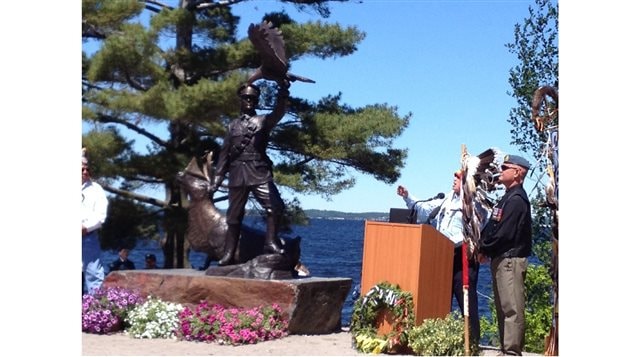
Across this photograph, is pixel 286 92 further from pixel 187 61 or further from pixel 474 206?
pixel 187 61

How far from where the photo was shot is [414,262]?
7035 mm

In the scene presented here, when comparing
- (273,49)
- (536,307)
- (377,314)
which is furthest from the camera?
(536,307)

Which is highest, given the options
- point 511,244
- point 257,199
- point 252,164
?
point 252,164

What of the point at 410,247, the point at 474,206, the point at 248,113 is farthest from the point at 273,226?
the point at 474,206

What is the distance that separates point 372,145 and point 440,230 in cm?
680

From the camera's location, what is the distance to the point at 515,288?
6.73 m

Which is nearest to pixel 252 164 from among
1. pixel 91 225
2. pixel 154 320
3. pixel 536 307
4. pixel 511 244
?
pixel 91 225

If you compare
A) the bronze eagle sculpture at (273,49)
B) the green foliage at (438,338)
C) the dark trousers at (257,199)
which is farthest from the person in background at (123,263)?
the green foliage at (438,338)

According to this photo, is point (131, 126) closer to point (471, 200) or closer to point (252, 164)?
A: point (252, 164)

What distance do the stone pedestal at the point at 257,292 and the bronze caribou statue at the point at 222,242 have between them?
0.51 ft

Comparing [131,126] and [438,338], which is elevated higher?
[131,126]

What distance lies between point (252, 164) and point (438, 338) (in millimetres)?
2497

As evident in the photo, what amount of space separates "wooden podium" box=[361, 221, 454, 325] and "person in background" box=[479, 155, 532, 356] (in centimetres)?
45

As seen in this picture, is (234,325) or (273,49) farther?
(273,49)
